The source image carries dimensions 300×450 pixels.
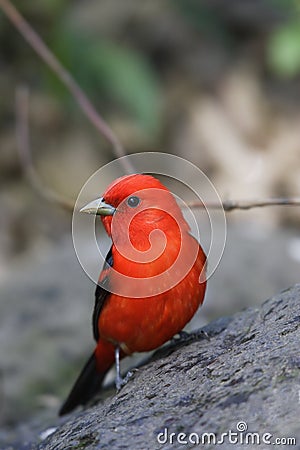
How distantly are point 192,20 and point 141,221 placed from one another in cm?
711

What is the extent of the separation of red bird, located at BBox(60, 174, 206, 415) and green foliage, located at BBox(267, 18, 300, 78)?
580 centimetres

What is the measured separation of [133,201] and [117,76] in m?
6.16

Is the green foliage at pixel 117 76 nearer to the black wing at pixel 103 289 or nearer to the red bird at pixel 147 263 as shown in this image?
the black wing at pixel 103 289

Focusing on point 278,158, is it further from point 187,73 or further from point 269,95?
point 187,73

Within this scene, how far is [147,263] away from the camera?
3.20m

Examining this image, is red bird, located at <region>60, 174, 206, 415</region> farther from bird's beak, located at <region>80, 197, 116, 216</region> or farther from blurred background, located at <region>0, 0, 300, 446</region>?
blurred background, located at <region>0, 0, 300, 446</region>

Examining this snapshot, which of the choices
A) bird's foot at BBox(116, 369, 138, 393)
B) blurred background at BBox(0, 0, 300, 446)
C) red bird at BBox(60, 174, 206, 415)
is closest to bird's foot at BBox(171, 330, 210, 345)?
red bird at BBox(60, 174, 206, 415)

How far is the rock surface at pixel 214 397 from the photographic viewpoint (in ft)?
7.63

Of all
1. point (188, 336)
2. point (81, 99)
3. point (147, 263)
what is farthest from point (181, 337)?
point (81, 99)

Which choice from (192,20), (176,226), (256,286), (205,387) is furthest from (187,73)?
(205,387)

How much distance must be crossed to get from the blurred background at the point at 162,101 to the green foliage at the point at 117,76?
1 centimetres

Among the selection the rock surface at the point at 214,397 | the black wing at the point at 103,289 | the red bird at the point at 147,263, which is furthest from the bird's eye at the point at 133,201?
the rock surface at the point at 214,397

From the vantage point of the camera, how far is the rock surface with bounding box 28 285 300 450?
7.63 ft

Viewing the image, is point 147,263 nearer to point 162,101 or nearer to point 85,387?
point 85,387
